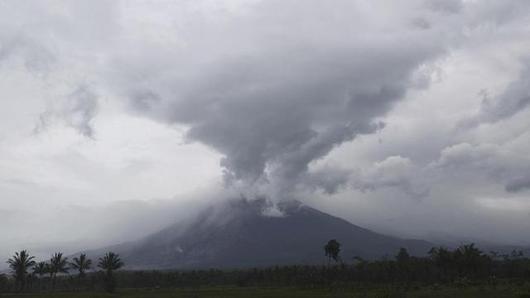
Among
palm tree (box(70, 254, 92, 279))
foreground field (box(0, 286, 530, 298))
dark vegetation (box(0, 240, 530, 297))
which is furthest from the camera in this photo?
palm tree (box(70, 254, 92, 279))

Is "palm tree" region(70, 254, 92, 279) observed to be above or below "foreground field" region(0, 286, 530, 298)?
above

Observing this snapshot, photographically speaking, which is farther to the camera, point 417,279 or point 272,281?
point 272,281

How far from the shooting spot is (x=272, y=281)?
153m

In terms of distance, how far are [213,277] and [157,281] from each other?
1729cm

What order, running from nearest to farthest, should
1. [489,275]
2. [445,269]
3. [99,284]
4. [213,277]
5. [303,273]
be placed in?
[445,269] → [489,275] → [303,273] → [99,284] → [213,277]

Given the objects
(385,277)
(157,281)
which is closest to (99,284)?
(157,281)

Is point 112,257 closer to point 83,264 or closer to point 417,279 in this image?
point 83,264

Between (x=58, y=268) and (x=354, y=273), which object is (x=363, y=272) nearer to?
(x=354, y=273)

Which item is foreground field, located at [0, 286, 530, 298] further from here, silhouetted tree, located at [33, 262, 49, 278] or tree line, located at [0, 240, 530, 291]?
silhouetted tree, located at [33, 262, 49, 278]

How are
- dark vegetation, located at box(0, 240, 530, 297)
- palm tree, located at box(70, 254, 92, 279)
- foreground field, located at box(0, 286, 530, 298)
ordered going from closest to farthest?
foreground field, located at box(0, 286, 530, 298)
dark vegetation, located at box(0, 240, 530, 297)
palm tree, located at box(70, 254, 92, 279)

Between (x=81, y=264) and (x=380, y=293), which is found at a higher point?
(x=81, y=264)

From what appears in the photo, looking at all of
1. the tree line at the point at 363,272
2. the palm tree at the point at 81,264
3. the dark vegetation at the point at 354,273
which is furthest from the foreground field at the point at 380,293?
the palm tree at the point at 81,264

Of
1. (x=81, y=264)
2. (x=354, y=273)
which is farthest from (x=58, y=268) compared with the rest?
(x=354, y=273)

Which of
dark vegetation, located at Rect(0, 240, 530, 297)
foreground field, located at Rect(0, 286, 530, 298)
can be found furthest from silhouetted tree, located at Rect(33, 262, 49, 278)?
foreground field, located at Rect(0, 286, 530, 298)
